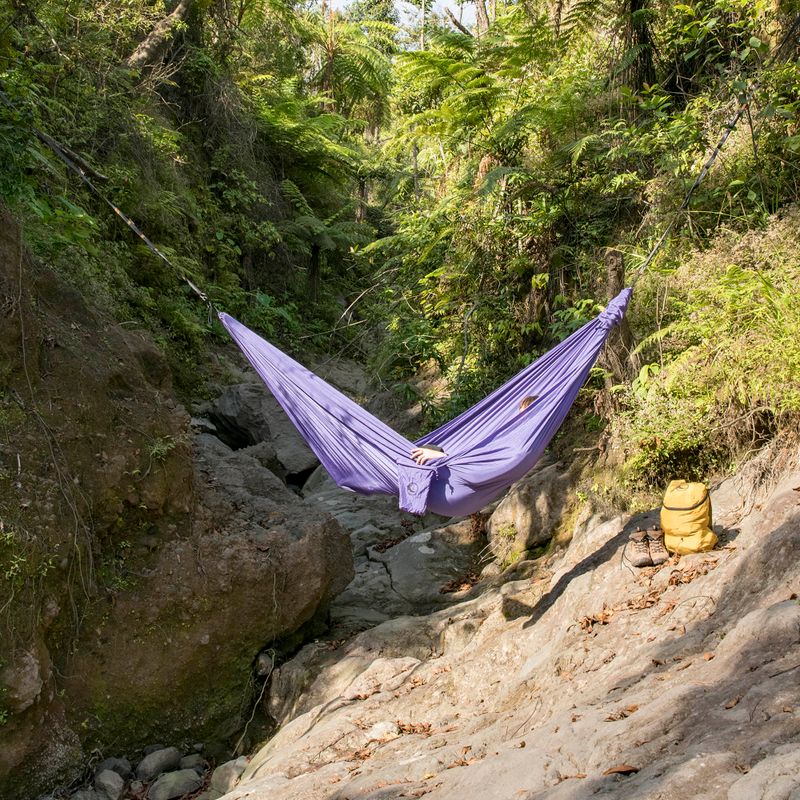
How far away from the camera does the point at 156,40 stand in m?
7.96

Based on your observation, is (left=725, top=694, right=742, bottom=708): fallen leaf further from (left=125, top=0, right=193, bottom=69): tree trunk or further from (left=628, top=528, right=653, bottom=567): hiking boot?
(left=125, top=0, right=193, bottom=69): tree trunk

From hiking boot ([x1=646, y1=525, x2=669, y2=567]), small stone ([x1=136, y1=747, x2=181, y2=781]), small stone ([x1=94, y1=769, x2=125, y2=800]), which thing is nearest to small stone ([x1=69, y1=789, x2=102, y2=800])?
small stone ([x1=94, y1=769, x2=125, y2=800])

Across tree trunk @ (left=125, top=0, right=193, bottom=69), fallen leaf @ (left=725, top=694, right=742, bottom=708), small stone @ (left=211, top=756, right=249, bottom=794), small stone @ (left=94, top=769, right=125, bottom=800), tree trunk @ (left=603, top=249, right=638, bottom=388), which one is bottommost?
small stone @ (left=211, top=756, right=249, bottom=794)

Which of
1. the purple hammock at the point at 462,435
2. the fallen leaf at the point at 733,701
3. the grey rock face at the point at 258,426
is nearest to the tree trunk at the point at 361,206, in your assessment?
the grey rock face at the point at 258,426

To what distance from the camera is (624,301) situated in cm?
345

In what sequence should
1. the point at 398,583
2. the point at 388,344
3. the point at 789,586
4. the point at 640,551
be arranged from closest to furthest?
the point at 789,586 < the point at 640,551 < the point at 398,583 < the point at 388,344

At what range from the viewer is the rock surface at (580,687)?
5.89 ft

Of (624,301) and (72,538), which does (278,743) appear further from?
(624,301)

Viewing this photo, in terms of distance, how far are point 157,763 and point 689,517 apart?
274 cm

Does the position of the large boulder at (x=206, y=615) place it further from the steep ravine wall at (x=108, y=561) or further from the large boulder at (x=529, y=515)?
the large boulder at (x=529, y=515)

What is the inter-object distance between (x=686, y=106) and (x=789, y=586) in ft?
12.8

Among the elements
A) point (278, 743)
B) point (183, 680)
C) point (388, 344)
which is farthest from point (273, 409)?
point (278, 743)

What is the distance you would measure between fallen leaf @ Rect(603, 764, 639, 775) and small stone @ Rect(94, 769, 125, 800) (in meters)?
2.52

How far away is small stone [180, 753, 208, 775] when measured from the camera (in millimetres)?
3666
